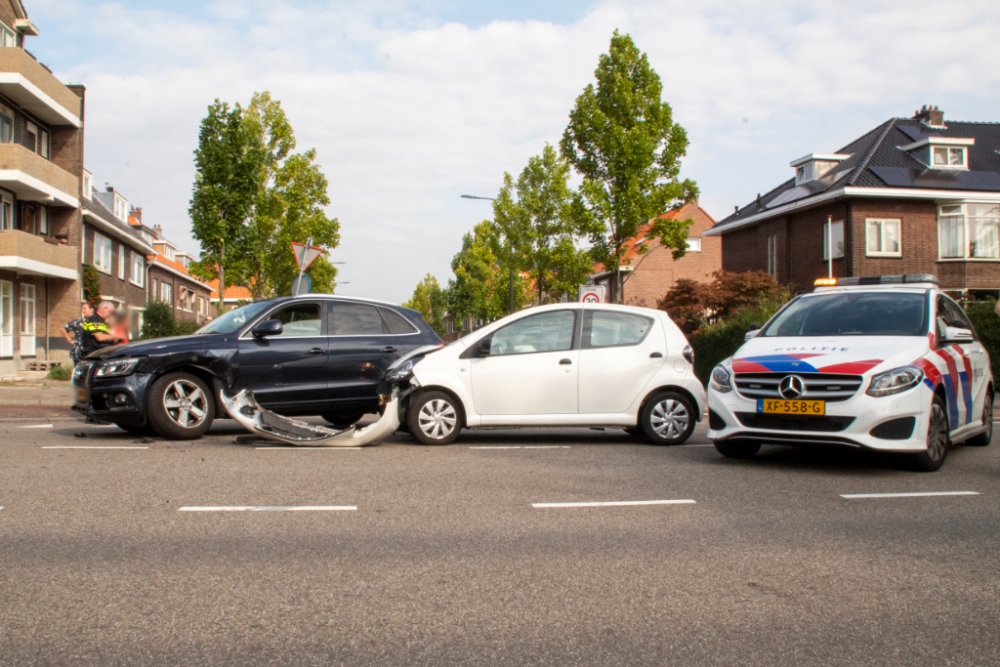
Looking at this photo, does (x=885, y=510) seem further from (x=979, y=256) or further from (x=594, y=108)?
(x=979, y=256)

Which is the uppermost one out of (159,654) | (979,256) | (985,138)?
(985,138)

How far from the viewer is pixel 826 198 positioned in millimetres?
32438

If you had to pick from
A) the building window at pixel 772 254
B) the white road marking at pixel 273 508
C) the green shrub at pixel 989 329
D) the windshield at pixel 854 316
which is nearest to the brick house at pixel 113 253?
the building window at pixel 772 254

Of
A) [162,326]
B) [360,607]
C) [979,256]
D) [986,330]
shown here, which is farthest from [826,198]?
[360,607]

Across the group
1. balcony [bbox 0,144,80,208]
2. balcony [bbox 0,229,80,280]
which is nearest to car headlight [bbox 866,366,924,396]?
balcony [bbox 0,229,80,280]

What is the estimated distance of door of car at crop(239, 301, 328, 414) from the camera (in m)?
10.4

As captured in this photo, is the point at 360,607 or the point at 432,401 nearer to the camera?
the point at 360,607

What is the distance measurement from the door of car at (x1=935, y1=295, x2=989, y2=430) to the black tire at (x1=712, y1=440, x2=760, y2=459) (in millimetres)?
1785

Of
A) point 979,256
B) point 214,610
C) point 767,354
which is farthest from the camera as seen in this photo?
point 979,256

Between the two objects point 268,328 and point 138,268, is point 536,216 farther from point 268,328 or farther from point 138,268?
point 268,328

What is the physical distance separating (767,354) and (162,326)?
29267 millimetres

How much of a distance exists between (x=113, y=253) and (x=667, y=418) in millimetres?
34313

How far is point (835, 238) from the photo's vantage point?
3284cm

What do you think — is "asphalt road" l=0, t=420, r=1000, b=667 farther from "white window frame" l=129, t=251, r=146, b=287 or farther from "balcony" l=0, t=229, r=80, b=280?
"white window frame" l=129, t=251, r=146, b=287
